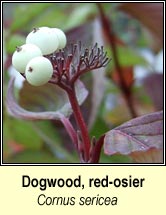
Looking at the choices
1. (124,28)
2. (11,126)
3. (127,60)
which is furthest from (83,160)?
(124,28)

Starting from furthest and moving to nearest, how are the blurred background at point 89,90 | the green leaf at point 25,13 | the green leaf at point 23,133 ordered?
the green leaf at point 25,13 → the green leaf at point 23,133 → the blurred background at point 89,90

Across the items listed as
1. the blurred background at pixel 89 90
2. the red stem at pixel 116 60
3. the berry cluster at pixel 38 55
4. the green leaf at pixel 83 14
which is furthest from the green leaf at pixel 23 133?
the berry cluster at pixel 38 55

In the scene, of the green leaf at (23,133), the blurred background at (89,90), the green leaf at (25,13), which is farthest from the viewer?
the green leaf at (25,13)

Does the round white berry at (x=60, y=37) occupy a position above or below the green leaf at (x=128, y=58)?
below

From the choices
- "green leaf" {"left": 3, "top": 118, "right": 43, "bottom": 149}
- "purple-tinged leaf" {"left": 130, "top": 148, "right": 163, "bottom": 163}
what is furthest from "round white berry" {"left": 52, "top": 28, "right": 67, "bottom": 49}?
"green leaf" {"left": 3, "top": 118, "right": 43, "bottom": 149}

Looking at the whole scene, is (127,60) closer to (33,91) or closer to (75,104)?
(33,91)

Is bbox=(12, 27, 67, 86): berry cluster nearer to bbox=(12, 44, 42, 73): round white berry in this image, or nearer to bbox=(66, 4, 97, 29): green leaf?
bbox=(12, 44, 42, 73): round white berry

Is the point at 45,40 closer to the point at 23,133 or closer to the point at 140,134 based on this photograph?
the point at 140,134

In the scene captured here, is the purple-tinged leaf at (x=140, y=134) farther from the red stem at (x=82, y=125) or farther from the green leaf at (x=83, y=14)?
the green leaf at (x=83, y=14)
